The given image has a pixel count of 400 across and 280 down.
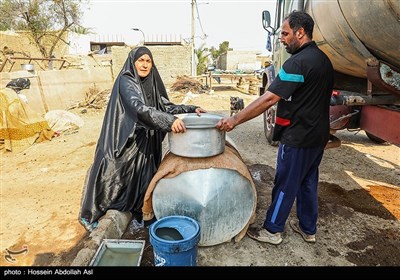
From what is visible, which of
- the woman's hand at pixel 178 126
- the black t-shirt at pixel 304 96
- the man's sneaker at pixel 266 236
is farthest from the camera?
the man's sneaker at pixel 266 236

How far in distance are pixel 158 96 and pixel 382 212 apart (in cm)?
295

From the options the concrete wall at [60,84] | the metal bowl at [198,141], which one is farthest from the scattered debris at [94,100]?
the metal bowl at [198,141]

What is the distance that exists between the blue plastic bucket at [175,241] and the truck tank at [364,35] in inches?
76.7

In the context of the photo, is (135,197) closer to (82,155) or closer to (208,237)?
(208,237)

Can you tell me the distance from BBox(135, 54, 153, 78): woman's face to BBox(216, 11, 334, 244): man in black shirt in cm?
100

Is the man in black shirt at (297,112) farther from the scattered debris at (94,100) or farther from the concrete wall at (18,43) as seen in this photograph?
the concrete wall at (18,43)

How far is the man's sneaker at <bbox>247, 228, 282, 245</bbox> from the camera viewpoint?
107 inches

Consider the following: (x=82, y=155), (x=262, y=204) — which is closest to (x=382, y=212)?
(x=262, y=204)

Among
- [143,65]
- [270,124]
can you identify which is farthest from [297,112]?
[270,124]

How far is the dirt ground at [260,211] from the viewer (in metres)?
2.61

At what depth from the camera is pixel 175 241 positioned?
1979 mm

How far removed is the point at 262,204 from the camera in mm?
3541

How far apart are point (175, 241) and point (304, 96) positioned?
1496 mm

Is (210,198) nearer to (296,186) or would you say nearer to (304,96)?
(296,186)
